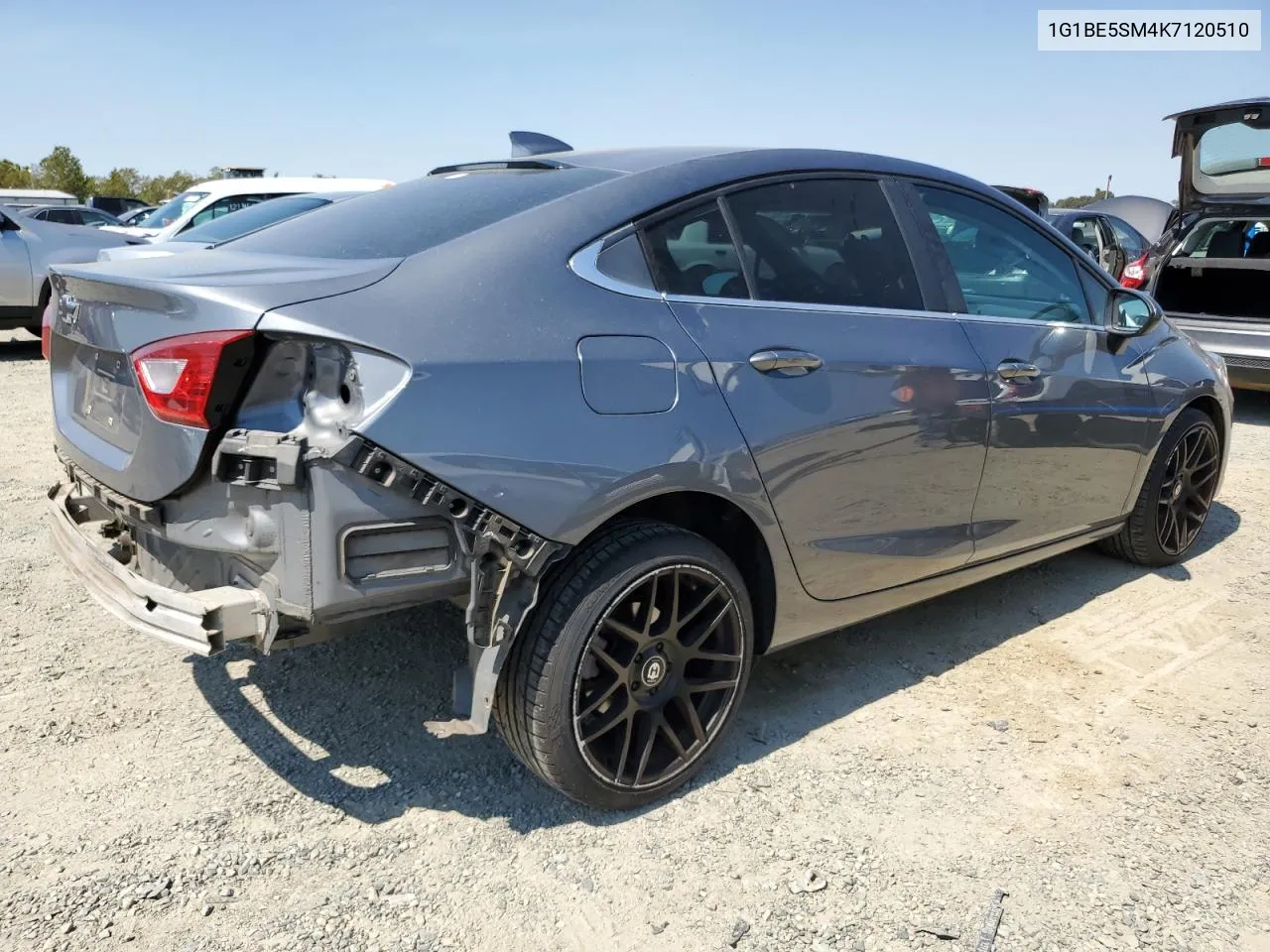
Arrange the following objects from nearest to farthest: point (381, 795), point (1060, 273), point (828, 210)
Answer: point (381, 795)
point (828, 210)
point (1060, 273)

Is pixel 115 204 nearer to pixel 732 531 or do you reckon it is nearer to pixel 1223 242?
pixel 1223 242

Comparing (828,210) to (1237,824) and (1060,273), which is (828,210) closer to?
(1060,273)

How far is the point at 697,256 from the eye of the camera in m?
2.69

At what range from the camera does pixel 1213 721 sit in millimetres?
3248

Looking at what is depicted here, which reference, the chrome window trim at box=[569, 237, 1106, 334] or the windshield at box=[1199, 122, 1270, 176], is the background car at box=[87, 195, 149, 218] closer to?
the windshield at box=[1199, 122, 1270, 176]

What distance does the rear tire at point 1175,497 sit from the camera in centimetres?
A: 435

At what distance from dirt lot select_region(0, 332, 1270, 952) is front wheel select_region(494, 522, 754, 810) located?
171 mm

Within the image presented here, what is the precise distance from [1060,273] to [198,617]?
3.29 metres

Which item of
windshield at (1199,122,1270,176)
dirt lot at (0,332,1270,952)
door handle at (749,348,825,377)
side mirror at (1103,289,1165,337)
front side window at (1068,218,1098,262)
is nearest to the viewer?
dirt lot at (0,332,1270,952)

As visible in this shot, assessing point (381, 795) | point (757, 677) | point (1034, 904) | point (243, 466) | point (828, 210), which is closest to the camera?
point (243, 466)

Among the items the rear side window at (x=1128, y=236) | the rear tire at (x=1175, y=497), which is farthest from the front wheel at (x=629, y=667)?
the rear side window at (x=1128, y=236)

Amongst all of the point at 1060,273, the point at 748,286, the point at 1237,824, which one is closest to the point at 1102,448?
the point at 1060,273

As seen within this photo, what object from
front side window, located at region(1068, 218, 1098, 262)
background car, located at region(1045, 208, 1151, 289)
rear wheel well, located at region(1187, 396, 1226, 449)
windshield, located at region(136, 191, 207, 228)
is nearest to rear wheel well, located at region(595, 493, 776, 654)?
rear wheel well, located at region(1187, 396, 1226, 449)

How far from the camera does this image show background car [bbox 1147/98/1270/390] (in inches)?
287
